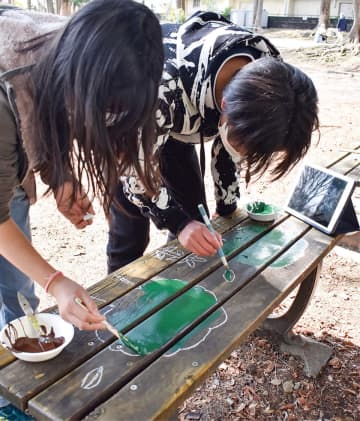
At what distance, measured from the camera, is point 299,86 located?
4.21 ft

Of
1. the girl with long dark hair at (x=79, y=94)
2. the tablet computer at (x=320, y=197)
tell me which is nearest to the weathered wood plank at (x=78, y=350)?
the girl with long dark hair at (x=79, y=94)

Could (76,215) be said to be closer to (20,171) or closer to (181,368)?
(20,171)

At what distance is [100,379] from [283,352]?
1.26 metres

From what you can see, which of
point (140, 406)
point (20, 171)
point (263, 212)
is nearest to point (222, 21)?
point (263, 212)

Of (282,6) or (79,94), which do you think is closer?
(79,94)

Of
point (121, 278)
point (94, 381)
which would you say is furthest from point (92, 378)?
point (121, 278)

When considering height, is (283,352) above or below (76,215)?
below

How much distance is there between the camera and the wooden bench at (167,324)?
40.0 inches

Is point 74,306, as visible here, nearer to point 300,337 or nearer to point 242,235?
point 242,235

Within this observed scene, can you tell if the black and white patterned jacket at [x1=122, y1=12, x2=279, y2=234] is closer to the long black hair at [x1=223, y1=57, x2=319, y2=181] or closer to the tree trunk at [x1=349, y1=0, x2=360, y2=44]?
the long black hair at [x1=223, y1=57, x2=319, y2=181]

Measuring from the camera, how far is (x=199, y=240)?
5.34 feet

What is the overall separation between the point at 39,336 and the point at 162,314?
336mm

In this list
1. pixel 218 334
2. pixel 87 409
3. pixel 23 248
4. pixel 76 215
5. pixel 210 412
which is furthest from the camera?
pixel 210 412

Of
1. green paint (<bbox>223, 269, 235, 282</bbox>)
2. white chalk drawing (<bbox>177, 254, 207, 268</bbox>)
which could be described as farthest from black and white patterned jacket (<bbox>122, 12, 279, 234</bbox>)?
green paint (<bbox>223, 269, 235, 282</bbox>)
